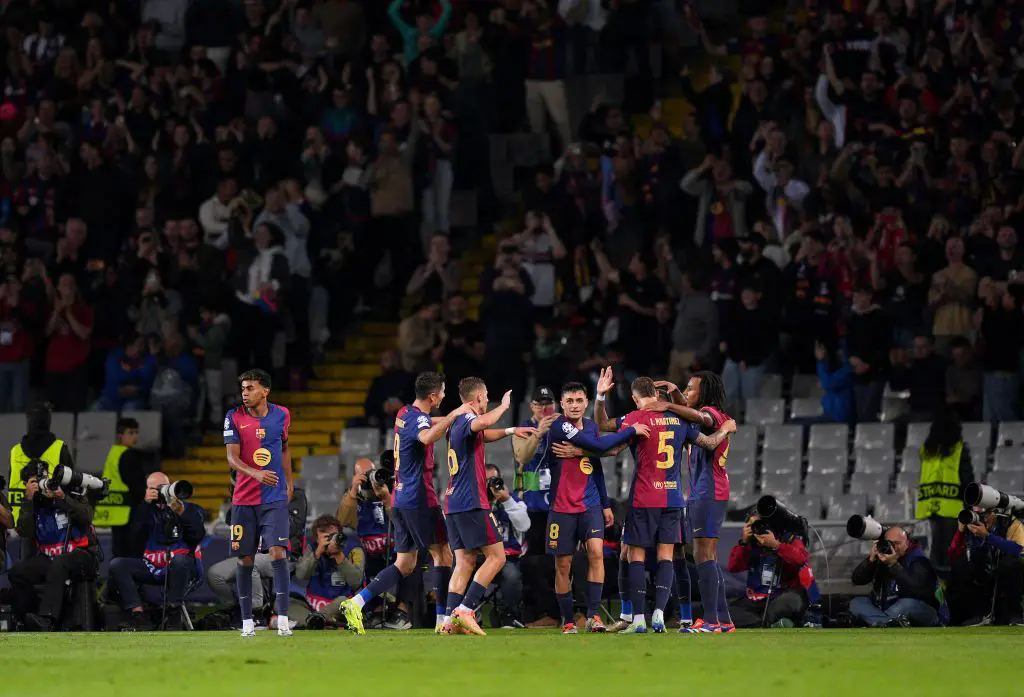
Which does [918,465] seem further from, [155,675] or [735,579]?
[155,675]

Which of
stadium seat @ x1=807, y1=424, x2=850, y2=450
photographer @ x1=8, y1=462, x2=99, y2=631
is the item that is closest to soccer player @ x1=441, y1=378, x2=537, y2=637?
photographer @ x1=8, y1=462, x2=99, y2=631

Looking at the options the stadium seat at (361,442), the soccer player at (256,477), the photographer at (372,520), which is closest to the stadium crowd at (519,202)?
the photographer at (372,520)

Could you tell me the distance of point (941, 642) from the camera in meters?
15.0

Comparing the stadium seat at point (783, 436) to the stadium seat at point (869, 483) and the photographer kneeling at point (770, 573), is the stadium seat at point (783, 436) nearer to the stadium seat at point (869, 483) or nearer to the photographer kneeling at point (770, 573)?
the stadium seat at point (869, 483)

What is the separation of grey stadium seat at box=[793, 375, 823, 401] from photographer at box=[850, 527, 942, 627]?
4587 millimetres

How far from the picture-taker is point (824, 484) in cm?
2177

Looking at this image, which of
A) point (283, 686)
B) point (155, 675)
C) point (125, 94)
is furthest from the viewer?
point (125, 94)

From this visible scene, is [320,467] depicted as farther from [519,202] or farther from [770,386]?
[519,202]

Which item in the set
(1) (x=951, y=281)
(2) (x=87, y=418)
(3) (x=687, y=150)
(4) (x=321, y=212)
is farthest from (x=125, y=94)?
(1) (x=951, y=281)

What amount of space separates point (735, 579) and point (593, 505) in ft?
11.7

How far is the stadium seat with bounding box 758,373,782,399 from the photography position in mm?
22891

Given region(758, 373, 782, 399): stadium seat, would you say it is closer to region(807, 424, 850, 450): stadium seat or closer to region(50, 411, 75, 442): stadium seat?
region(807, 424, 850, 450): stadium seat

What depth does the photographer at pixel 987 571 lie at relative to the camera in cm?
1834

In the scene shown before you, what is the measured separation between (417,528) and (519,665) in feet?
13.7
